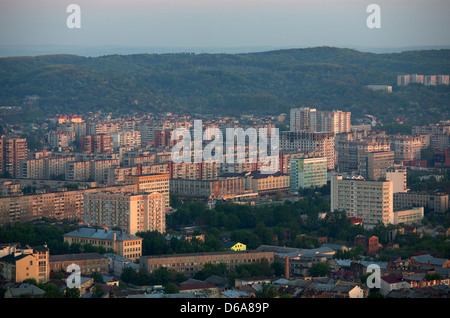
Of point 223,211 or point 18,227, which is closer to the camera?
point 18,227

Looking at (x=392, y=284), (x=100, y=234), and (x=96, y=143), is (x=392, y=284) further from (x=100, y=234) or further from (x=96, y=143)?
(x=96, y=143)

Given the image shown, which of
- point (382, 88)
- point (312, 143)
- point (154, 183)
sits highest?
point (382, 88)

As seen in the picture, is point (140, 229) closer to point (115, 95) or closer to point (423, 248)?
point (423, 248)

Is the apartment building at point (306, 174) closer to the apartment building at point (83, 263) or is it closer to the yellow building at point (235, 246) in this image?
the yellow building at point (235, 246)

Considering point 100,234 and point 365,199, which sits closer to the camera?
point 100,234

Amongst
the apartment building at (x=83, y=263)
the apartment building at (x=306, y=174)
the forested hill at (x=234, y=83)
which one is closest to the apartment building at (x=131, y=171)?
the apartment building at (x=306, y=174)

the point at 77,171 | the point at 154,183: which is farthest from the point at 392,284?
the point at 77,171

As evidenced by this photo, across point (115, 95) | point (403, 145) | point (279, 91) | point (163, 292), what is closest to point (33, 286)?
point (163, 292)
